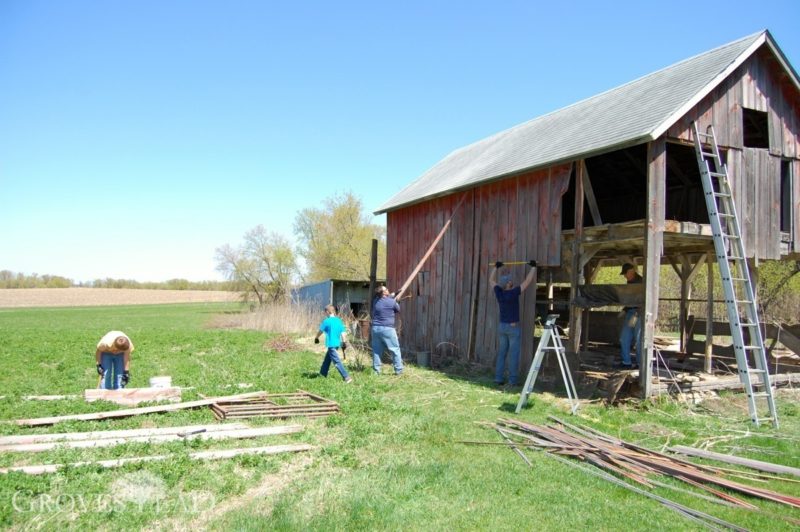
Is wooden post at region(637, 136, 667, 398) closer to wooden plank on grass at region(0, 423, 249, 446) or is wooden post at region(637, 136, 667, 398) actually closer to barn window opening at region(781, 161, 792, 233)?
barn window opening at region(781, 161, 792, 233)

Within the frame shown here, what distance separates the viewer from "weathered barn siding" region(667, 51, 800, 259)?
1120cm

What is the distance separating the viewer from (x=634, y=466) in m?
6.39

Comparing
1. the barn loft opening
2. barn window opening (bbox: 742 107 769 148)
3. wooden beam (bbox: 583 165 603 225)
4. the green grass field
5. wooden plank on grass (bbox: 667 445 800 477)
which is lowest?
the green grass field

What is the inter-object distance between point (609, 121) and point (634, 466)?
7.89 meters

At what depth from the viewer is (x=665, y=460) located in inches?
258

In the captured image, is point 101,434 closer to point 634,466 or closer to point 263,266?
point 634,466

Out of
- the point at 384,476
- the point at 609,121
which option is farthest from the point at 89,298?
the point at 384,476

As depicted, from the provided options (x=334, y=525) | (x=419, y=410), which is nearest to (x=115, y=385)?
(x=419, y=410)

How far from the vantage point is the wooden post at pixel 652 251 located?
9.89 meters

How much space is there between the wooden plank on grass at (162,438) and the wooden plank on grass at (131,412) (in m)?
1.36

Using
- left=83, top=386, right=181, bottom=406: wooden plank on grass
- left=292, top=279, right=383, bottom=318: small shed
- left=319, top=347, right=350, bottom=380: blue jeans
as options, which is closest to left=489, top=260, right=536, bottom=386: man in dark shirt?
left=319, top=347, right=350, bottom=380: blue jeans

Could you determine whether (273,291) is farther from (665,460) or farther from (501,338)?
(665,460)

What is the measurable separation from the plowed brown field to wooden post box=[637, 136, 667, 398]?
5852 cm

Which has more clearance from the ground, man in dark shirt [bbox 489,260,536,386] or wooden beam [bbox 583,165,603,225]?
wooden beam [bbox 583,165,603,225]
